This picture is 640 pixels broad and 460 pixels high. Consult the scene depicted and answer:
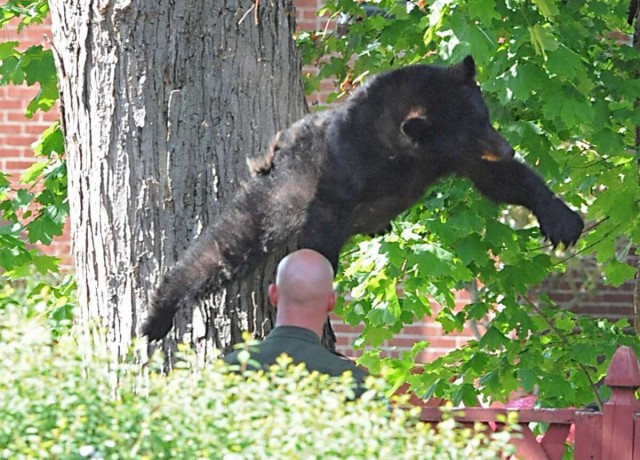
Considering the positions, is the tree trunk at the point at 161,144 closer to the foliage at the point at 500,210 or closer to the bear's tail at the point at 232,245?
the bear's tail at the point at 232,245

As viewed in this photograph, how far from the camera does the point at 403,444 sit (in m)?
2.71

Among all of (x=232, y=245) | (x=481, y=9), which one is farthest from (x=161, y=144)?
(x=481, y=9)

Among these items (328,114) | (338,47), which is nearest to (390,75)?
(328,114)

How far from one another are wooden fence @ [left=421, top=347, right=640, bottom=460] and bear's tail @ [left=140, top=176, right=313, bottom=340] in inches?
43.3

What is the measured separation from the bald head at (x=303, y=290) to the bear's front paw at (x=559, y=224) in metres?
0.87

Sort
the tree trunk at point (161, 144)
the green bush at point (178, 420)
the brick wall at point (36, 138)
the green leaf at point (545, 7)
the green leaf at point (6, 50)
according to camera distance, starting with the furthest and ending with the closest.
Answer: the brick wall at point (36, 138)
the green leaf at point (6, 50)
the green leaf at point (545, 7)
the tree trunk at point (161, 144)
the green bush at point (178, 420)

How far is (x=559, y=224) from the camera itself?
423 cm

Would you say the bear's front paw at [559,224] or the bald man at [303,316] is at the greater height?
the bear's front paw at [559,224]

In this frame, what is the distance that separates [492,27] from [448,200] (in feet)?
2.65

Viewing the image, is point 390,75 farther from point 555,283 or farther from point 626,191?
point 555,283

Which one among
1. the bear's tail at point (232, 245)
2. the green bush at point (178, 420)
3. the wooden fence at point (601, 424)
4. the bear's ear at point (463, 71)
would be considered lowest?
the wooden fence at point (601, 424)

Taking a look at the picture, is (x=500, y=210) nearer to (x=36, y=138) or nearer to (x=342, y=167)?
(x=342, y=167)

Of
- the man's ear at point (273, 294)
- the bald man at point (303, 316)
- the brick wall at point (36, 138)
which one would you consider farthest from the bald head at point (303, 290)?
the brick wall at point (36, 138)

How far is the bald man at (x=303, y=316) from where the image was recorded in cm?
371
